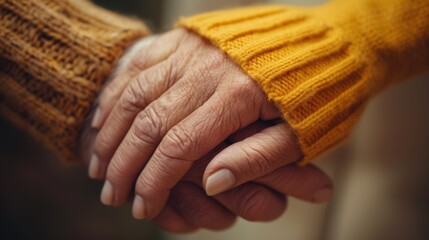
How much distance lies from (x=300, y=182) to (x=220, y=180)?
0.61 ft

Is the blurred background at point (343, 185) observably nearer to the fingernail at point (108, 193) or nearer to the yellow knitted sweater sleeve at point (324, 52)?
the yellow knitted sweater sleeve at point (324, 52)

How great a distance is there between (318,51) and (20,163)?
0.85 metres

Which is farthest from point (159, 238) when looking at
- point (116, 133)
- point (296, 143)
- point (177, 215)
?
point (296, 143)

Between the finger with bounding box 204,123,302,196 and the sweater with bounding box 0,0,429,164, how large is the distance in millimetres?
30

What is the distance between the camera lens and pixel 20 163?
104cm

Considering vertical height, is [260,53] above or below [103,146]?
above

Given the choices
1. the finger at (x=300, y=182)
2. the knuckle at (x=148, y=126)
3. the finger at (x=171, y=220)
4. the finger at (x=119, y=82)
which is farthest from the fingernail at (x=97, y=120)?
the finger at (x=300, y=182)

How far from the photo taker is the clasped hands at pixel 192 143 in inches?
24.0

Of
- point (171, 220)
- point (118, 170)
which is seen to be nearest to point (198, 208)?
point (171, 220)

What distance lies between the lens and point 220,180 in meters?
0.60

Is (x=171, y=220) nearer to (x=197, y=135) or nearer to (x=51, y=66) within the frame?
(x=197, y=135)

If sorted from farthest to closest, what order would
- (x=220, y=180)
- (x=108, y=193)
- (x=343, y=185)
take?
(x=343, y=185) → (x=108, y=193) → (x=220, y=180)

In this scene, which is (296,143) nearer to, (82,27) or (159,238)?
(82,27)

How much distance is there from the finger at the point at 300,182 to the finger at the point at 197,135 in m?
0.12
